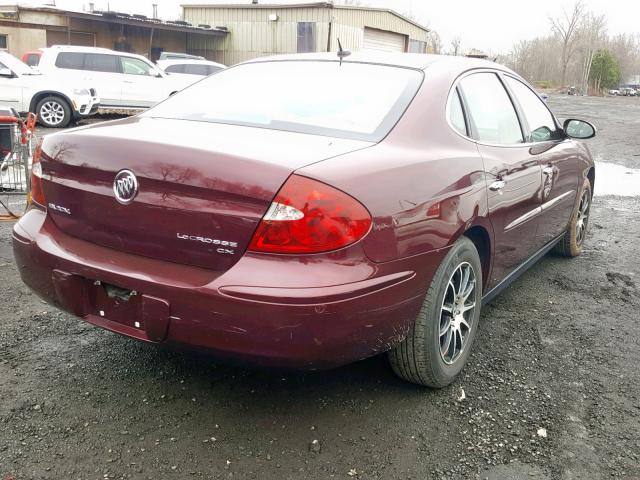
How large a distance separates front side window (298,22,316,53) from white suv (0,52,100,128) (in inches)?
564

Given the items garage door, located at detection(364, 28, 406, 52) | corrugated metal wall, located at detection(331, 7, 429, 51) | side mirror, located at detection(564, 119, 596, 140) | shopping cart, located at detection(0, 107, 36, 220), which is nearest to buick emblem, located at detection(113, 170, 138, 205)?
side mirror, located at detection(564, 119, 596, 140)

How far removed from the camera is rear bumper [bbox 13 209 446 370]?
2.11 metres

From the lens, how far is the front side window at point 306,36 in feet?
86.4

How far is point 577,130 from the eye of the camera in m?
4.43

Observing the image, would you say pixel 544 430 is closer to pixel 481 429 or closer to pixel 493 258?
pixel 481 429

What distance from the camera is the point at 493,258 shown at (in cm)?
318

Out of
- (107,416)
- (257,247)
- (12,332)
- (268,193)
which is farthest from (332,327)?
(12,332)

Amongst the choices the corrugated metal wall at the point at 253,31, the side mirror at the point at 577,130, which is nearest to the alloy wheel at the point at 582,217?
the side mirror at the point at 577,130

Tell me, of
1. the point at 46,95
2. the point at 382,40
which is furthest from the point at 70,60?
the point at 382,40

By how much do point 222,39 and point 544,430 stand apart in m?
28.8

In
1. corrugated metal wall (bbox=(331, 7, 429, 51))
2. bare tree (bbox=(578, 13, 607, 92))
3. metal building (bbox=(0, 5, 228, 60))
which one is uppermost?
bare tree (bbox=(578, 13, 607, 92))

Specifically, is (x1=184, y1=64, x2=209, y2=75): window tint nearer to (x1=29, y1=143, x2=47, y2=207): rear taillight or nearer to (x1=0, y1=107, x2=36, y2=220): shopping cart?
(x1=0, y1=107, x2=36, y2=220): shopping cart

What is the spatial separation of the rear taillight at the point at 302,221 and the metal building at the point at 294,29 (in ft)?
80.7

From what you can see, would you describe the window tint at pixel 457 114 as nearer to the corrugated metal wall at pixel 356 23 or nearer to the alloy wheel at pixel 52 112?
the alloy wheel at pixel 52 112
